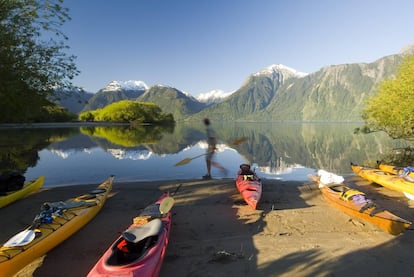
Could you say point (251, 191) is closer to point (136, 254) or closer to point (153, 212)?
point (153, 212)

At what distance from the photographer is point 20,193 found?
571 inches

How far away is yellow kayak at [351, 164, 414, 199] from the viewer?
1395 cm

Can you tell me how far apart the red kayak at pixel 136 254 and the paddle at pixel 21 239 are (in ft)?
8.82

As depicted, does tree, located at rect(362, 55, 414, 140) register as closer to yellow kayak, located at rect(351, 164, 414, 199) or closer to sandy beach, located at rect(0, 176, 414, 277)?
yellow kayak, located at rect(351, 164, 414, 199)

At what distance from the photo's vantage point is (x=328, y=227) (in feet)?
34.4

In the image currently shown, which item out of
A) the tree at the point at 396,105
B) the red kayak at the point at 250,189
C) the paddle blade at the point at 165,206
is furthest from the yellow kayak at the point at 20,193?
the tree at the point at 396,105

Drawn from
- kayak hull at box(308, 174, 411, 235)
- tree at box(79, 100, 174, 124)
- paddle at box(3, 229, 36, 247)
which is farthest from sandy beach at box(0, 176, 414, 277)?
tree at box(79, 100, 174, 124)

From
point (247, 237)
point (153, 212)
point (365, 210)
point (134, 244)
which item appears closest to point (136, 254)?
point (134, 244)

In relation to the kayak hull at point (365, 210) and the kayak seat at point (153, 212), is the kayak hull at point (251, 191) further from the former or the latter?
the kayak seat at point (153, 212)

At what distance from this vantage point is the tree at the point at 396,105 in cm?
A: 2379

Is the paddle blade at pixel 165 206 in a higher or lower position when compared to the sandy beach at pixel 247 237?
higher

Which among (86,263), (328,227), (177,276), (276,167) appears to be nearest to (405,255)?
(328,227)

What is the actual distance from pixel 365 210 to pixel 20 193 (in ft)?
54.1

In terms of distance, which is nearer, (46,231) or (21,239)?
(21,239)
